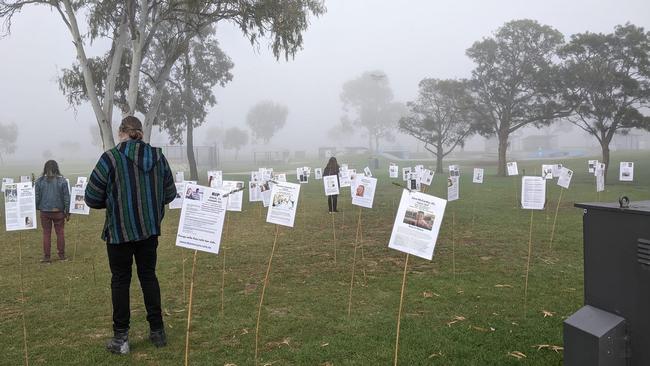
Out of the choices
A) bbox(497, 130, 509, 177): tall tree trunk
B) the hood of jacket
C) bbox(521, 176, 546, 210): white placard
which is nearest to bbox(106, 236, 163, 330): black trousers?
the hood of jacket

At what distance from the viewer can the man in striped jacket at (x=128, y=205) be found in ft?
12.6

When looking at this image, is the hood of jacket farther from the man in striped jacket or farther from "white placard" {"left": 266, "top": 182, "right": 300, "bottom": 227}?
"white placard" {"left": 266, "top": 182, "right": 300, "bottom": 227}

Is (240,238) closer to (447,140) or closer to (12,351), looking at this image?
(12,351)

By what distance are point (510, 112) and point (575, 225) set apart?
23363 millimetres

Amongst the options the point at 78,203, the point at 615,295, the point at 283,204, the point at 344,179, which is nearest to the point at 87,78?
the point at 78,203

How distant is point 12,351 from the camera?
4.35 m

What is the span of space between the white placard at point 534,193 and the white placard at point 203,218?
22.1 feet

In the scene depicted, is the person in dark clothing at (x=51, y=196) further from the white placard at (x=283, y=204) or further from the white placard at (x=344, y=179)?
the white placard at (x=344, y=179)

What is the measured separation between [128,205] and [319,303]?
2.75m

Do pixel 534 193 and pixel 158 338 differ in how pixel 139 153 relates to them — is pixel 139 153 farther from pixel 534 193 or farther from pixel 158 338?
pixel 534 193

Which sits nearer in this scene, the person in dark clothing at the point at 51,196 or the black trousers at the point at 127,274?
the black trousers at the point at 127,274

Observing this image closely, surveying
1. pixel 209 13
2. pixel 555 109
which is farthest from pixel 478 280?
pixel 555 109

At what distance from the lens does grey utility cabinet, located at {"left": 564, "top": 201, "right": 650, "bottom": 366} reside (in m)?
2.46

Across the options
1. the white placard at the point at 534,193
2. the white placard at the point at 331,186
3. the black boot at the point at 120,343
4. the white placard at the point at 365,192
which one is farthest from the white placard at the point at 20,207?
the white placard at the point at 534,193
